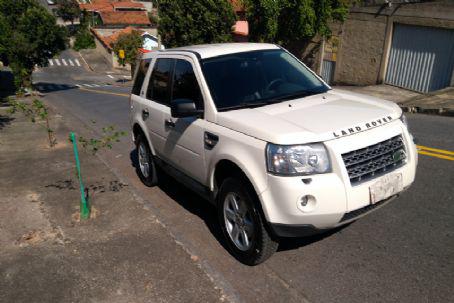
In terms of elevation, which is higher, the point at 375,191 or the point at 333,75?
the point at 375,191

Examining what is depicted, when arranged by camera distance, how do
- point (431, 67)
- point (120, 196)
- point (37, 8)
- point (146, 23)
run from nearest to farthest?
point (120, 196), point (431, 67), point (37, 8), point (146, 23)

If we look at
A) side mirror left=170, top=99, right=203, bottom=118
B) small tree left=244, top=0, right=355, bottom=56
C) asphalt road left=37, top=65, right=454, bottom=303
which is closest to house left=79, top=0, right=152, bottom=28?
small tree left=244, top=0, right=355, bottom=56

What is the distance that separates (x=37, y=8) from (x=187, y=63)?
3976cm

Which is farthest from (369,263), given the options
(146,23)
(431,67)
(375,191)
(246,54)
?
(146,23)

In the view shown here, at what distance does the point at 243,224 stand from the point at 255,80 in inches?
67.2

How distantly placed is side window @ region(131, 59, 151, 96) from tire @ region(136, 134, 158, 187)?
0.73 meters

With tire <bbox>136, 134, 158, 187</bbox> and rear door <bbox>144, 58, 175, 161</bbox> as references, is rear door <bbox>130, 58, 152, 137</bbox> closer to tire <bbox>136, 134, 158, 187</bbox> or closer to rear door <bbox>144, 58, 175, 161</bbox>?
rear door <bbox>144, 58, 175, 161</bbox>

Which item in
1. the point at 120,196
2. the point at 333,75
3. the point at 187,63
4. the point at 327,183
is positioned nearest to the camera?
the point at 327,183

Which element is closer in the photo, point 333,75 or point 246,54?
point 246,54

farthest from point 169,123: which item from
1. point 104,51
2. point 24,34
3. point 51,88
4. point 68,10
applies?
point 68,10

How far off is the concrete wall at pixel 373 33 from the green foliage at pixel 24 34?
28.6 m

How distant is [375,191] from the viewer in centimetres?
358

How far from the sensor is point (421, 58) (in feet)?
51.5

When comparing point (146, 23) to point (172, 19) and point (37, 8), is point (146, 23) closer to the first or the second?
point (37, 8)
